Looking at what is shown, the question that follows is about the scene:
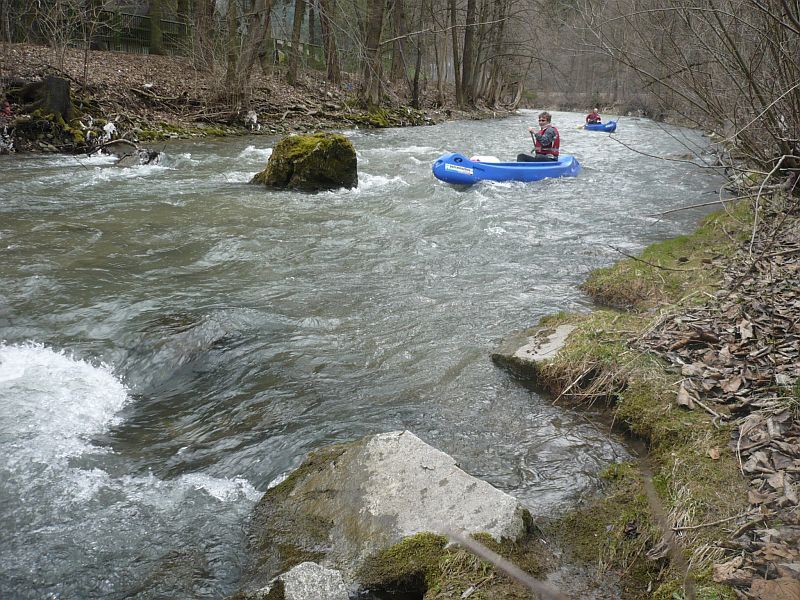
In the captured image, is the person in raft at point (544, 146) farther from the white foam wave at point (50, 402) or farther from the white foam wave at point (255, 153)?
the white foam wave at point (50, 402)

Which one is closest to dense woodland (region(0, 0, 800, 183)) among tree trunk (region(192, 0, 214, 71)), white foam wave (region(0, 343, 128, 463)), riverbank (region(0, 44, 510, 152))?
tree trunk (region(192, 0, 214, 71))

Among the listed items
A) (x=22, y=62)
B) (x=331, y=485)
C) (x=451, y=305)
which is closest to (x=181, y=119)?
(x=22, y=62)

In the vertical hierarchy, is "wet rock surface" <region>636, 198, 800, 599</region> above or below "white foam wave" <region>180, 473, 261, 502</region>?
above

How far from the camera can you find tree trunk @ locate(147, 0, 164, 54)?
22.9m

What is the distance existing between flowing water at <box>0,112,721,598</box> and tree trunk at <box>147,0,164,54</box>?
14588mm

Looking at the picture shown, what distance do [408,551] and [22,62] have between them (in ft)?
53.7

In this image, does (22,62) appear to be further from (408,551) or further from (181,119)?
(408,551)

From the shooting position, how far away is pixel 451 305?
20.4ft

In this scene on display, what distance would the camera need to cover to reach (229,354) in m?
5.06

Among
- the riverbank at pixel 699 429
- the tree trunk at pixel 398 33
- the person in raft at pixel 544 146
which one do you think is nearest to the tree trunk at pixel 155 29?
the tree trunk at pixel 398 33

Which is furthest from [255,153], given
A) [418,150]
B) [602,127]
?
[602,127]

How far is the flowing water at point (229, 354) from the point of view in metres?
3.19

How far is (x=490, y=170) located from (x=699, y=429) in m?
9.59

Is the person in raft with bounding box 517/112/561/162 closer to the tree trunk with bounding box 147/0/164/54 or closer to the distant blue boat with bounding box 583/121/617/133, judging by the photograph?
the distant blue boat with bounding box 583/121/617/133
